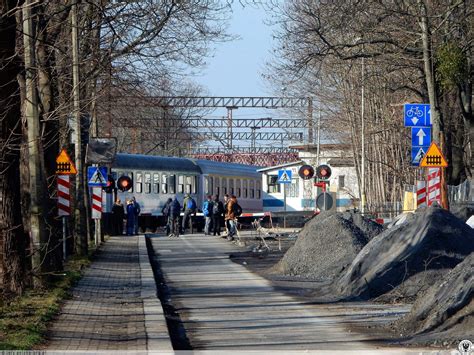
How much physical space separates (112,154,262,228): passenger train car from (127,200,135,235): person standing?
509 cm

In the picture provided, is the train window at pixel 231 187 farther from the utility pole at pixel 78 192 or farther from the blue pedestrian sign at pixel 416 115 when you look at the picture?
the blue pedestrian sign at pixel 416 115

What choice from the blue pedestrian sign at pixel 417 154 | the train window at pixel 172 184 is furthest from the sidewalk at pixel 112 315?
the train window at pixel 172 184

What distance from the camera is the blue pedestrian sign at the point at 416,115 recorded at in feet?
103

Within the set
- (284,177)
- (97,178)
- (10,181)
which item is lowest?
(10,181)

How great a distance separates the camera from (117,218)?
53.6 metres

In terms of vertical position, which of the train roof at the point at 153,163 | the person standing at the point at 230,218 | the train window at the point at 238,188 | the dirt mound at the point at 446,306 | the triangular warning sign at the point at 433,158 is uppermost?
the train roof at the point at 153,163

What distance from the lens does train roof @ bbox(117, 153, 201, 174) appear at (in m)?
59.7

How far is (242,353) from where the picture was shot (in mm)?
12766

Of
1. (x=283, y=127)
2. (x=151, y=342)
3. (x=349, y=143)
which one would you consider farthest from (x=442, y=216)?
(x=283, y=127)

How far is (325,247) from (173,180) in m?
37.7

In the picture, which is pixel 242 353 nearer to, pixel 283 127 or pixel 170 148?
pixel 170 148

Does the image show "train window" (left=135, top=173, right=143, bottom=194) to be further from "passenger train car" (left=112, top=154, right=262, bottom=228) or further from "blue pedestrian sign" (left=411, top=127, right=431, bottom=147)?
"blue pedestrian sign" (left=411, top=127, right=431, bottom=147)

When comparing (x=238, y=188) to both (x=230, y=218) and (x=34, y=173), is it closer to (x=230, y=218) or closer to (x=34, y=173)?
(x=230, y=218)

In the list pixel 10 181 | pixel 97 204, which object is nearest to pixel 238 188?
pixel 97 204
